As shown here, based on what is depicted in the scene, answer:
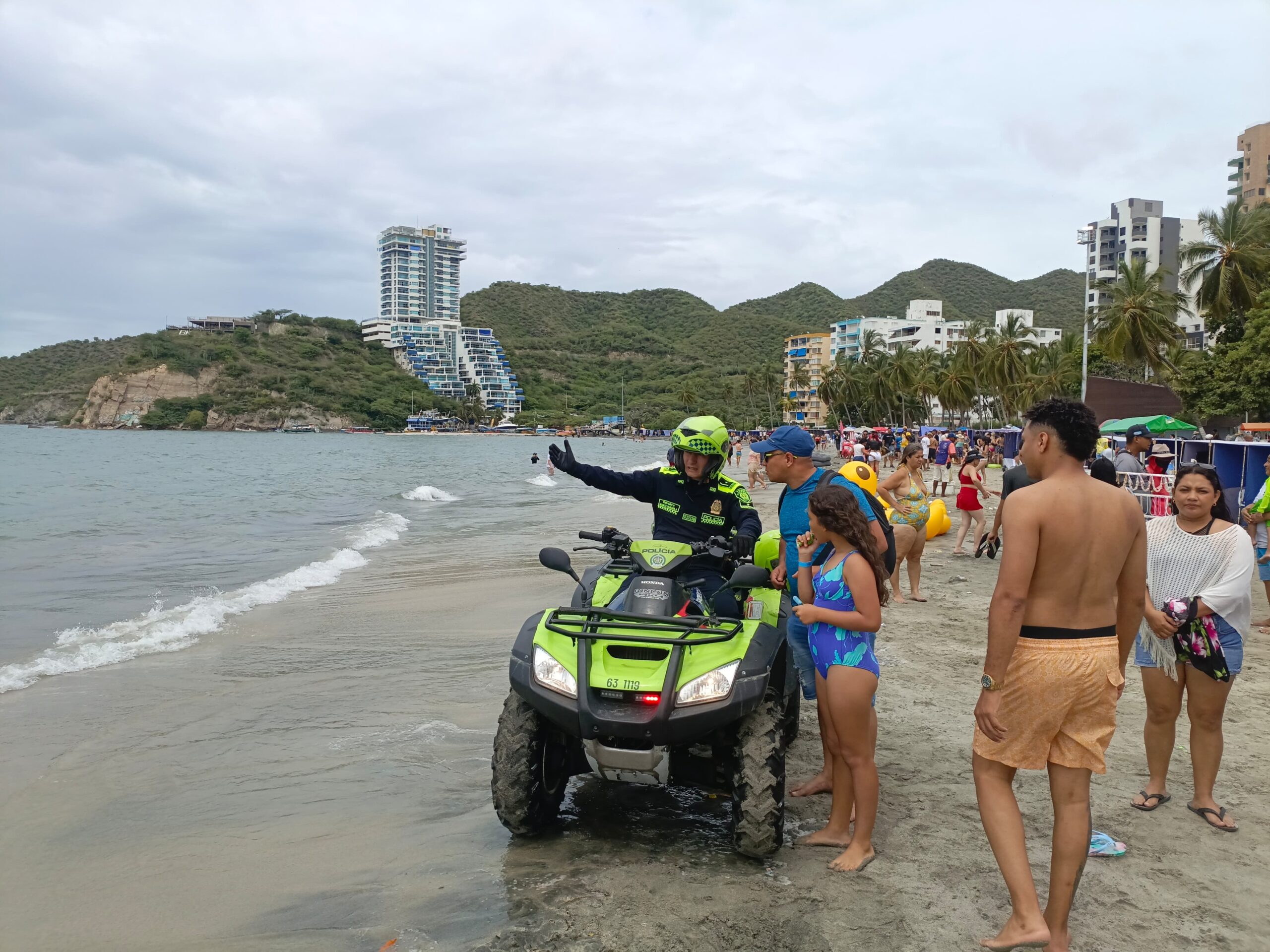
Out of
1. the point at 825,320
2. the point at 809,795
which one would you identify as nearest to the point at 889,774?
the point at 809,795

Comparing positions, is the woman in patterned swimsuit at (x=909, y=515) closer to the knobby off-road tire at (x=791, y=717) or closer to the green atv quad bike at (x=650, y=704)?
the knobby off-road tire at (x=791, y=717)

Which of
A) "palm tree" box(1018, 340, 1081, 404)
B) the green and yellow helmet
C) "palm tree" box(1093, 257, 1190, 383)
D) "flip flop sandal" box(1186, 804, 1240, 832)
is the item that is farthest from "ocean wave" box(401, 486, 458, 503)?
"palm tree" box(1018, 340, 1081, 404)

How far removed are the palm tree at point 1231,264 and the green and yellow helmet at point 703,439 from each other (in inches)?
2002

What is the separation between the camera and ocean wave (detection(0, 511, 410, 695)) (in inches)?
311

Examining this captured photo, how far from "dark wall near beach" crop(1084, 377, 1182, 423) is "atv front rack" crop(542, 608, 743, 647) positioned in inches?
1164

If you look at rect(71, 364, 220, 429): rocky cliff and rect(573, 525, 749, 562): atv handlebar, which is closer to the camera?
rect(573, 525, 749, 562): atv handlebar

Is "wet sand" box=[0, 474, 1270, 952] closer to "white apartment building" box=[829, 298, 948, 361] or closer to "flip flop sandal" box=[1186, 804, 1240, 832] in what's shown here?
"flip flop sandal" box=[1186, 804, 1240, 832]

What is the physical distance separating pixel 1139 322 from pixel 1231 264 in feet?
18.4

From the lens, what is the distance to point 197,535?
63.7ft

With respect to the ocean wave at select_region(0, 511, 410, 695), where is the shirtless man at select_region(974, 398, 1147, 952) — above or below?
above

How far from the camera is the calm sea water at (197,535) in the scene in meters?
9.70

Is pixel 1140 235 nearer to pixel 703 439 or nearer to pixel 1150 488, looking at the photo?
pixel 1150 488

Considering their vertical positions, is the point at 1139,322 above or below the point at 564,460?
above

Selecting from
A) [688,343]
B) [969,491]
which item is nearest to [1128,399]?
[969,491]
